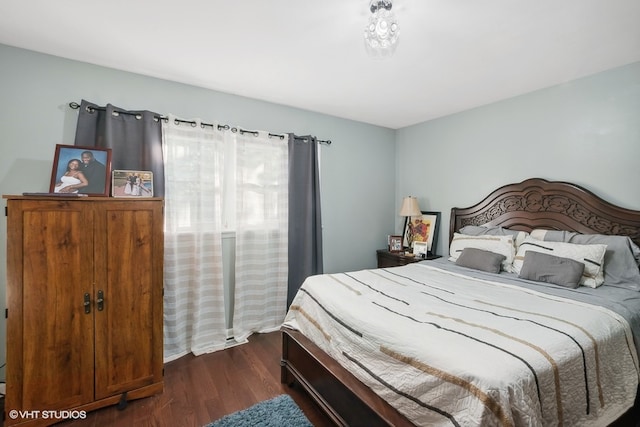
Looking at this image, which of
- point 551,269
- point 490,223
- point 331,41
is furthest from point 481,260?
point 331,41

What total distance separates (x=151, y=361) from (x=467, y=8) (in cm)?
308

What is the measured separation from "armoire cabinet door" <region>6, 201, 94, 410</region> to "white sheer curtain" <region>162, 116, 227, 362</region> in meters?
0.75

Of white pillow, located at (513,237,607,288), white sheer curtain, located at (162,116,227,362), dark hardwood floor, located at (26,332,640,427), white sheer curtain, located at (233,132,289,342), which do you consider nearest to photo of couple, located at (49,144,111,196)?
white sheer curtain, located at (162,116,227,362)

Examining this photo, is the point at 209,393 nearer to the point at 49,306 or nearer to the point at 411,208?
the point at 49,306

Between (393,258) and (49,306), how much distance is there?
323 cm

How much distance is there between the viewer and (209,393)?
207 centimetres

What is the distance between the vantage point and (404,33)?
1.89 metres

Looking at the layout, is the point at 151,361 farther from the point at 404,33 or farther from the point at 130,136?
the point at 404,33

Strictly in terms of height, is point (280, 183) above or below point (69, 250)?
above

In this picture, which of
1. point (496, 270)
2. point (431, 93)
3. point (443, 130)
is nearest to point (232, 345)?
point (496, 270)

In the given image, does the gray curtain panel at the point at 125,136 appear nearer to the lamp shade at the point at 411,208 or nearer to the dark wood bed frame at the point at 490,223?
the dark wood bed frame at the point at 490,223

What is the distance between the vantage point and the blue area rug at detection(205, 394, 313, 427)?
5.73 ft

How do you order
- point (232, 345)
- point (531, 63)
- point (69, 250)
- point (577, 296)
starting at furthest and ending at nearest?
point (232, 345) → point (531, 63) → point (577, 296) → point (69, 250)

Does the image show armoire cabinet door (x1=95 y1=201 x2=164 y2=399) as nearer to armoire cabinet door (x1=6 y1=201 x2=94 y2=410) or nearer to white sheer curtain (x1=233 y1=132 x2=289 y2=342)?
armoire cabinet door (x1=6 y1=201 x2=94 y2=410)
